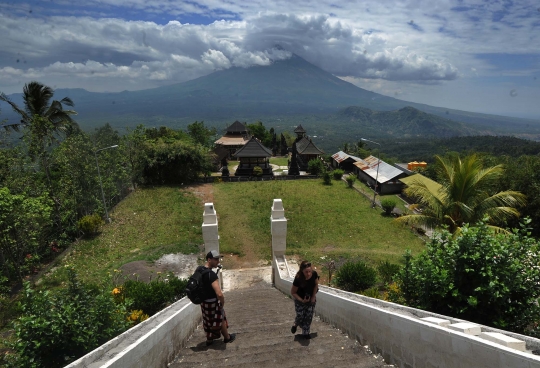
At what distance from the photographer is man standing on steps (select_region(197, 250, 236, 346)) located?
452 centimetres

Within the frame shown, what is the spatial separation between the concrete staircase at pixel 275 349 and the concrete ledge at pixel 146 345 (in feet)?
0.74

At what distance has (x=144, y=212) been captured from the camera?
19.6 m

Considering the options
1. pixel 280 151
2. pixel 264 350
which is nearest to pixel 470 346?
pixel 264 350

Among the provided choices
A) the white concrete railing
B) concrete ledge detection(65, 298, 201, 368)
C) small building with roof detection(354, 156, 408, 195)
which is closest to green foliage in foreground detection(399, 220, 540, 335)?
the white concrete railing

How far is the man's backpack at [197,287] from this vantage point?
4487 mm

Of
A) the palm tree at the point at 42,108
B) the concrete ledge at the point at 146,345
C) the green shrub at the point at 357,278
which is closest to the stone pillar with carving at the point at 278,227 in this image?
the green shrub at the point at 357,278

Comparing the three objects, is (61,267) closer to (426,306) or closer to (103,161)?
(103,161)

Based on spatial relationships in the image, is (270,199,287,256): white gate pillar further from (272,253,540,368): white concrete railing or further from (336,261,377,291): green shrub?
(272,253,540,368): white concrete railing

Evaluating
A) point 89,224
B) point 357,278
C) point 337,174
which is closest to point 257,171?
point 337,174

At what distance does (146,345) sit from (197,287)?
969 millimetres

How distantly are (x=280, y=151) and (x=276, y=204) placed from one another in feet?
122

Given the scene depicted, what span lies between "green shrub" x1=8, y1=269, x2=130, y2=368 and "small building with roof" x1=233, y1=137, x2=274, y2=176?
27278 mm

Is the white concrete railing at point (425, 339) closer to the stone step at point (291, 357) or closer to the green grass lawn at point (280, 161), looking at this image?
the stone step at point (291, 357)

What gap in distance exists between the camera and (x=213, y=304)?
471cm
